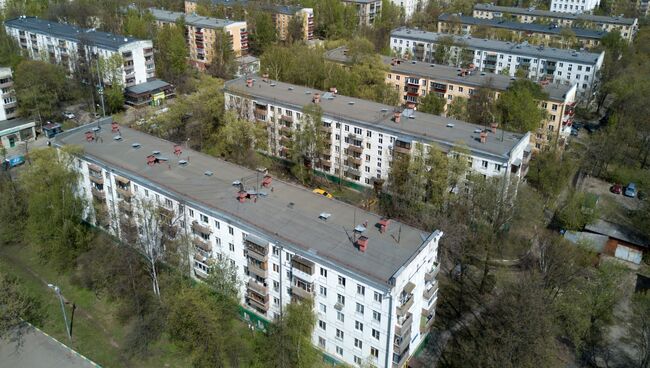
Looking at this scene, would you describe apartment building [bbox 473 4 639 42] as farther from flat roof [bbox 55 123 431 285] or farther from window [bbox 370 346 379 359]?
window [bbox 370 346 379 359]

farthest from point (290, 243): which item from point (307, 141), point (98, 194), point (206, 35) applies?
point (206, 35)

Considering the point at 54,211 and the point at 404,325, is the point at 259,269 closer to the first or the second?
the point at 404,325

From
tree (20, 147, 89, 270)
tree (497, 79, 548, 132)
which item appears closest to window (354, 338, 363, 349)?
tree (20, 147, 89, 270)

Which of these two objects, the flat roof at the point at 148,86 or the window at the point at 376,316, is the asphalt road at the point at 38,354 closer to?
the window at the point at 376,316

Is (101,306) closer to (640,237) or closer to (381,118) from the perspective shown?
→ (381,118)

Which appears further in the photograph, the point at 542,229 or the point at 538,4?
the point at 538,4

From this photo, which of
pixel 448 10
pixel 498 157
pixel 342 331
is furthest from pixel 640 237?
pixel 448 10
